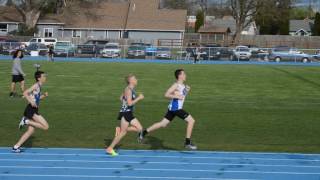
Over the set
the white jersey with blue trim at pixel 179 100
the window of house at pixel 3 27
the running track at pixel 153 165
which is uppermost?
the window of house at pixel 3 27

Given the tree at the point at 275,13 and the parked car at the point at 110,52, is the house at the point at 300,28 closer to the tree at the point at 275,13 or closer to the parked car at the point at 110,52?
the tree at the point at 275,13

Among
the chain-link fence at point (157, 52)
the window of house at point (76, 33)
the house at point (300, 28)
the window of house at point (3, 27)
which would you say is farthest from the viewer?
the house at point (300, 28)

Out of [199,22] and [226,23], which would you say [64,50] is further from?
[226,23]

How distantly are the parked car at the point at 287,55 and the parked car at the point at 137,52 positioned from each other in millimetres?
11296

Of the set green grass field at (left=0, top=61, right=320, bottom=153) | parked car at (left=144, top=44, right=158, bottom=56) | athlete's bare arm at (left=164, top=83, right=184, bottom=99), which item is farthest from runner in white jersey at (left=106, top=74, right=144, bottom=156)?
parked car at (left=144, top=44, right=158, bottom=56)

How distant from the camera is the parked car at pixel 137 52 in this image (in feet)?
164

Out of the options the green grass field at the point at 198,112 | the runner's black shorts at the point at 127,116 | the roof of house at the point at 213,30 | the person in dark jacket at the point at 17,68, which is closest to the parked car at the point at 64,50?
the green grass field at the point at 198,112

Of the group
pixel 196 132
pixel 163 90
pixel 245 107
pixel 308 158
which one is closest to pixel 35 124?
pixel 196 132

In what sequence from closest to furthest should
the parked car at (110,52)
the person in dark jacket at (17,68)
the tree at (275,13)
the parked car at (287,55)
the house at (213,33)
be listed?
the person in dark jacket at (17,68) < the parked car at (287,55) < the parked car at (110,52) < the house at (213,33) < the tree at (275,13)

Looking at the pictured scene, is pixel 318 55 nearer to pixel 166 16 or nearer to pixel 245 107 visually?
pixel 166 16

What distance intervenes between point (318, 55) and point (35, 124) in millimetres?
42505

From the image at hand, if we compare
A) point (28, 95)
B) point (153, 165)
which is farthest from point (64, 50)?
point (153, 165)

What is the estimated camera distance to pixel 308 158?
10250 mm

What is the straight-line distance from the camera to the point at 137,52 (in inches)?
1977
